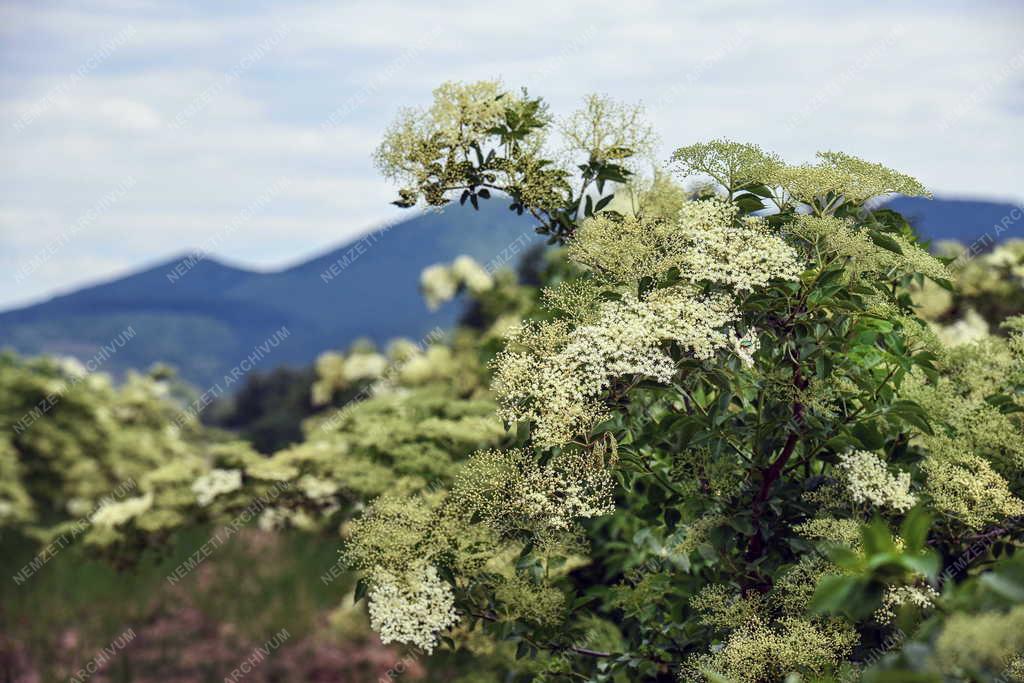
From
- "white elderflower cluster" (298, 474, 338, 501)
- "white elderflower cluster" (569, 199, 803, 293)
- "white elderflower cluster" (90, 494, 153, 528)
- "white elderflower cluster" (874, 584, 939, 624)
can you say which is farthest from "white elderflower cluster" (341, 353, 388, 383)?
"white elderflower cluster" (874, 584, 939, 624)

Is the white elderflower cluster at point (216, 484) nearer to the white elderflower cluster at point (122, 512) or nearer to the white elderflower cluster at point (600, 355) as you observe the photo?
the white elderflower cluster at point (122, 512)

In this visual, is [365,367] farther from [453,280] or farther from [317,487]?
[317,487]

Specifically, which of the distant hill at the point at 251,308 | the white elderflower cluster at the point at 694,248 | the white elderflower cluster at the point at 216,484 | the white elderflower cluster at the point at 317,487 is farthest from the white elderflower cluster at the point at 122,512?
the distant hill at the point at 251,308

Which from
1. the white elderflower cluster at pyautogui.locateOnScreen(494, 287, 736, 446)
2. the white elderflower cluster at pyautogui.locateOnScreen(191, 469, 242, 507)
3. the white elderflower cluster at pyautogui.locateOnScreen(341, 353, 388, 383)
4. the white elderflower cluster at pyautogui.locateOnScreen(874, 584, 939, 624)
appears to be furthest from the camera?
the white elderflower cluster at pyautogui.locateOnScreen(341, 353, 388, 383)

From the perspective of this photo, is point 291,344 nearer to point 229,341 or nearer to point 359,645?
point 229,341

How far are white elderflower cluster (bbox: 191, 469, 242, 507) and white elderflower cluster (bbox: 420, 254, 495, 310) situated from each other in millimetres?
2841

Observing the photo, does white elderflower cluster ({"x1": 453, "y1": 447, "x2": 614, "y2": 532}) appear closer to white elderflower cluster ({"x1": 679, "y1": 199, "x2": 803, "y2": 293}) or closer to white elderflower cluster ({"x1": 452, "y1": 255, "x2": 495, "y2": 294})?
white elderflower cluster ({"x1": 679, "y1": 199, "x2": 803, "y2": 293})

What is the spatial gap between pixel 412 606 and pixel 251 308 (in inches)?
1791

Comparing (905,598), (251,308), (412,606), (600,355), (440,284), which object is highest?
(600,355)

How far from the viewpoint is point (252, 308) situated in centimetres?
4644

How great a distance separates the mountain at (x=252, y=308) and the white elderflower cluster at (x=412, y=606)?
31986 mm

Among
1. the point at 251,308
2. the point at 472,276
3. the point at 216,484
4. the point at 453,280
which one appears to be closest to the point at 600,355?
the point at 216,484

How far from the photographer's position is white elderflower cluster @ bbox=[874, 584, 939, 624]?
2.37 metres

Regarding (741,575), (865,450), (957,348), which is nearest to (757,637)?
(741,575)
